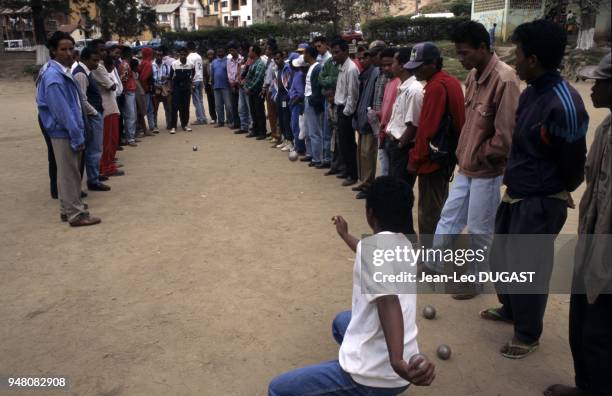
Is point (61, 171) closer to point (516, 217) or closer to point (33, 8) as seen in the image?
point (516, 217)

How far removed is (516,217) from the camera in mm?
3217

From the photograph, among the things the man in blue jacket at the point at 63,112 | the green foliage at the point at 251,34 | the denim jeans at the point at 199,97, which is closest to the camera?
the man in blue jacket at the point at 63,112

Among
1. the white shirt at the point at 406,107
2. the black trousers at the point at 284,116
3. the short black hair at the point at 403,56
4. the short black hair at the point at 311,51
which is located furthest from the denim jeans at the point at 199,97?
the white shirt at the point at 406,107

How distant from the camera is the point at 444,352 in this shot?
3309 millimetres

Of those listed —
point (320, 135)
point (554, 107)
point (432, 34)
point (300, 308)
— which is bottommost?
point (300, 308)

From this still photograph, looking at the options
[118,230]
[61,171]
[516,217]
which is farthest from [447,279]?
[61,171]

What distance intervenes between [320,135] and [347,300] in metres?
5.05

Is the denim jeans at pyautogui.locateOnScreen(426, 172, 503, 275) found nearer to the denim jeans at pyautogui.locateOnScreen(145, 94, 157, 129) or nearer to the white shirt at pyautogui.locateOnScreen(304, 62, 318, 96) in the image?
the white shirt at pyautogui.locateOnScreen(304, 62, 318, 96)

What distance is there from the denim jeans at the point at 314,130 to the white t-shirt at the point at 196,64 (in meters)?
4.85

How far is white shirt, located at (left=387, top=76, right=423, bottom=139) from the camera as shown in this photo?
16.0 feet

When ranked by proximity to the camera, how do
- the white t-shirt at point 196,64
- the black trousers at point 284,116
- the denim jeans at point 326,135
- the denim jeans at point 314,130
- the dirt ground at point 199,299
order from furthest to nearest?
the white t-shirt at point 196,64
the black trousers at point 284,116
the denim jeans at point 314,130
the denim jeans at point 326,135
the dirt ground at point 199,299

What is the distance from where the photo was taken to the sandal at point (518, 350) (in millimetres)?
3293

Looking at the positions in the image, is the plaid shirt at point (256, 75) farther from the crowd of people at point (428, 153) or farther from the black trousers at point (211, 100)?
the black trousers at point (211, 100)

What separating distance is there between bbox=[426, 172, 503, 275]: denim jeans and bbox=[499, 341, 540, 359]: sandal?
0.82 meters
